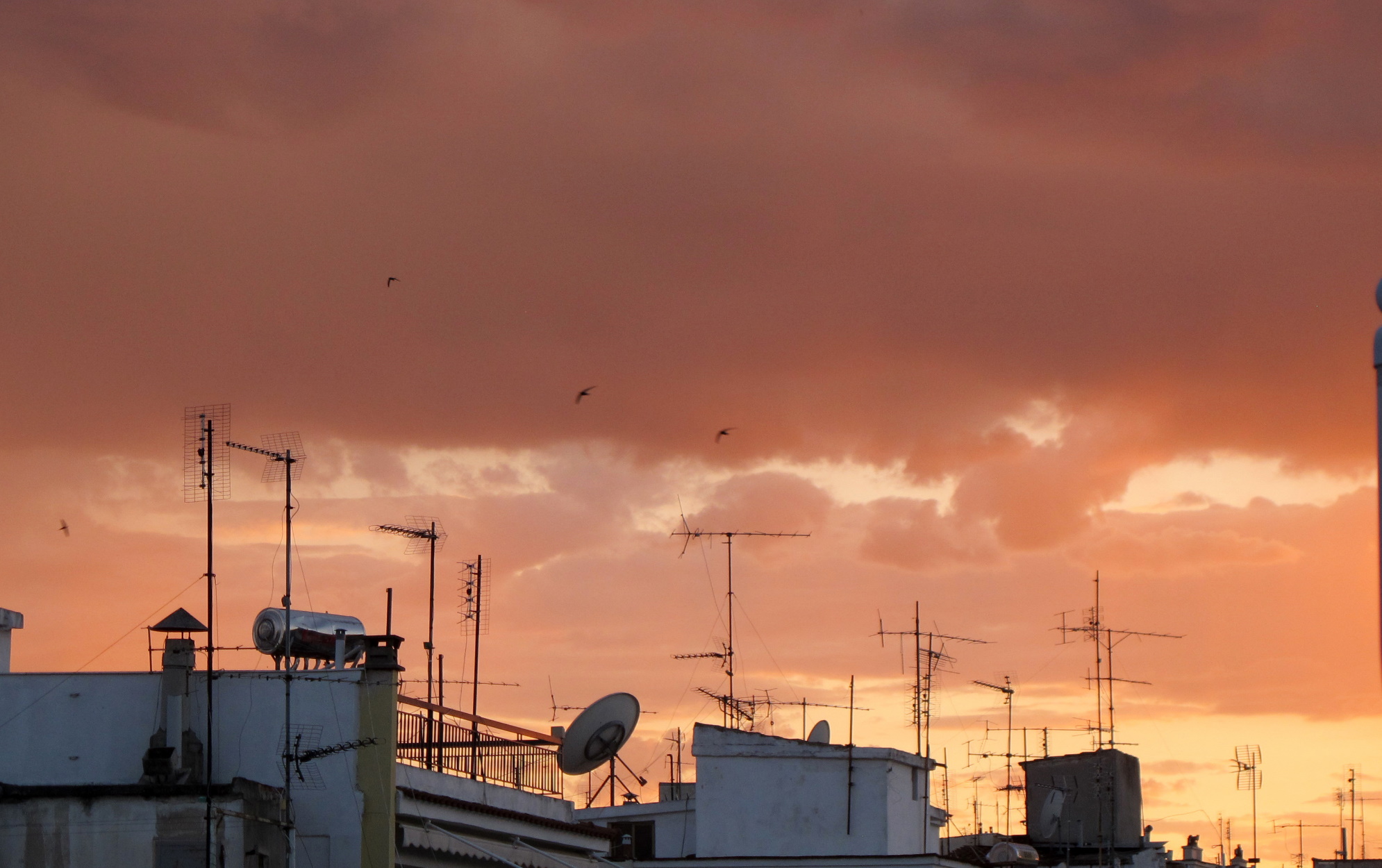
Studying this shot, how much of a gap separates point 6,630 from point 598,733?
42.8 ft

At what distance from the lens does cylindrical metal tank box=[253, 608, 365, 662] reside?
40531mm

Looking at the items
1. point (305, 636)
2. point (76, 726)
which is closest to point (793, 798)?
point (305, 636)

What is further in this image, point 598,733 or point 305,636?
point 598,733

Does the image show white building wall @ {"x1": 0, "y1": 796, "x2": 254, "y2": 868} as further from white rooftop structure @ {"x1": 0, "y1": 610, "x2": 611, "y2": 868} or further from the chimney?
the chimney

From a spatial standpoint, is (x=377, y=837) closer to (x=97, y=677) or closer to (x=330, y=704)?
(x=330, y=704)

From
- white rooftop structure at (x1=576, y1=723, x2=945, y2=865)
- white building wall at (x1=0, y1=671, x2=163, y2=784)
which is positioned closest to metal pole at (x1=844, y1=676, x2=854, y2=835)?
white rooftop structure at (x1=576, y1=723, x2=945, y2=865)

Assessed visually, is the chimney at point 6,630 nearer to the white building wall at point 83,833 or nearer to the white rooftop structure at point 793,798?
the white building wall at point 83,833

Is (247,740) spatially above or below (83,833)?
above

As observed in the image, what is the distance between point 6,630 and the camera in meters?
41.6

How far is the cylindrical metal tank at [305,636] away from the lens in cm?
4053

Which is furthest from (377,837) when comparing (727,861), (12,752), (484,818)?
(727,861)

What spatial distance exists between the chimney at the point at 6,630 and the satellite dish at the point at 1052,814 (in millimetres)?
36552

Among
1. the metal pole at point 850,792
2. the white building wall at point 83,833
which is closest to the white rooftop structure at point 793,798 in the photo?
the metal pole at point 850,792

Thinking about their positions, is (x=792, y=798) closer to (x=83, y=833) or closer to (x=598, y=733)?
(x=598, y=733)
